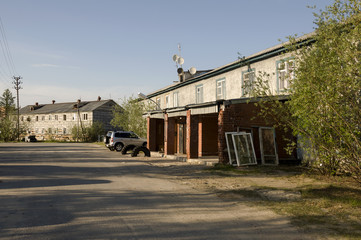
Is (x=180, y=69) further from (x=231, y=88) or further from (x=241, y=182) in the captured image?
(x=241, y=182)

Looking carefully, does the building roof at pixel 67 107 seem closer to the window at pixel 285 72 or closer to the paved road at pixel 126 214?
the window at pixel 285 72

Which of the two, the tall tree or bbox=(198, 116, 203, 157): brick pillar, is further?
the tall tree

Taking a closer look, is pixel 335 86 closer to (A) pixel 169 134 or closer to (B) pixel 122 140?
(A) pixel 169 134

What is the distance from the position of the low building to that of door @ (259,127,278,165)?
163 ft

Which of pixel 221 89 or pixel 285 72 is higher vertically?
pixel 221 89

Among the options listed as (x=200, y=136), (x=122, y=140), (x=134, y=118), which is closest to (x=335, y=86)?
(x=200, y=136)

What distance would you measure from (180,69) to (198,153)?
12.3 metres

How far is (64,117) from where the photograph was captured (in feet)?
233

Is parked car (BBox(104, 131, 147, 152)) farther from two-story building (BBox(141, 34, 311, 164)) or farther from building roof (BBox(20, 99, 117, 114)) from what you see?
building roof (BBox(20, 99, 117, 114))

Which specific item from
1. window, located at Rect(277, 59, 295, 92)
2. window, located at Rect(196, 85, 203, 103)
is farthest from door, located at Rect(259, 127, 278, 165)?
window, located at Rect(196, 85, 203, 103)

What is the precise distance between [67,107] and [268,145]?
64919 mm

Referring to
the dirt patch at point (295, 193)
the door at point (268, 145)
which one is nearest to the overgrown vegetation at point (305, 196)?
the dirt patch at point (295, 193)

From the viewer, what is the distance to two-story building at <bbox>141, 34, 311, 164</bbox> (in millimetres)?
A: 15625

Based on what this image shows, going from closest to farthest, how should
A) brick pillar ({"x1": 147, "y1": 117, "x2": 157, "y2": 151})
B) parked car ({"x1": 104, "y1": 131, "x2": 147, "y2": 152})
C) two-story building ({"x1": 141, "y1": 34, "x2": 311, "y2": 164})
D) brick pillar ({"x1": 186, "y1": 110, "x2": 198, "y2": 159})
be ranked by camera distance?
two-story building ({"x1": 141, "y1": 34, "x2": 311, "y2": 164}) → brick pillar ({"x1": 186, "y1": 110, "x2": 198, "y2": 159}) → brick pillar ({"x1": 147, "y1": 117, "x2": 157, "y2": 151}) → parked car ({"x1": 104, "y1": 131, "x2": 147, "y2": 152})
